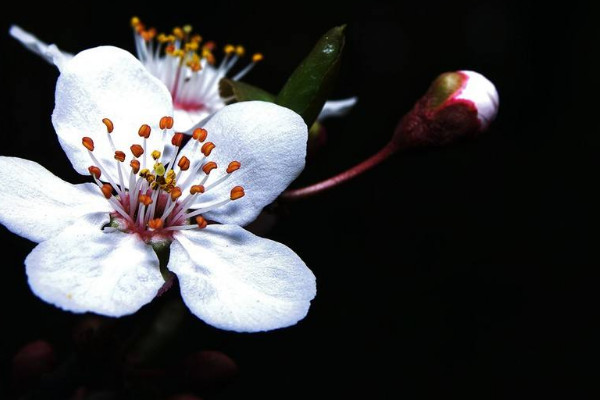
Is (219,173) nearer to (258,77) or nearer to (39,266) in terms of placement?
(39,266)

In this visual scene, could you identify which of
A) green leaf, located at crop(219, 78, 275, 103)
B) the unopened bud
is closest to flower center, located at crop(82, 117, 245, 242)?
green leaf, located at crop(219, 78, 275, 103)

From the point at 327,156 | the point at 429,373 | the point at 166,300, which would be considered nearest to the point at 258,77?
the point at 327,156

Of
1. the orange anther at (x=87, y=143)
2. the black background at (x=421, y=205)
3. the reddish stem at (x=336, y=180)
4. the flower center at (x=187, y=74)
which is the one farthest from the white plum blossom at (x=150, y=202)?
the black background at (x=421, y=205)

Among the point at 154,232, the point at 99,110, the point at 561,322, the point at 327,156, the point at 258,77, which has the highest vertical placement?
the point at 99,110

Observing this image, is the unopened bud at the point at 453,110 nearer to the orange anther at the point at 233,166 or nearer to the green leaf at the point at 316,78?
the green leaf at the point at 316,78

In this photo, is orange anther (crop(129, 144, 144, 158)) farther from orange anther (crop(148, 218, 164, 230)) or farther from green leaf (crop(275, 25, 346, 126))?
green leaf (crop(275, 25, 346, 126))
